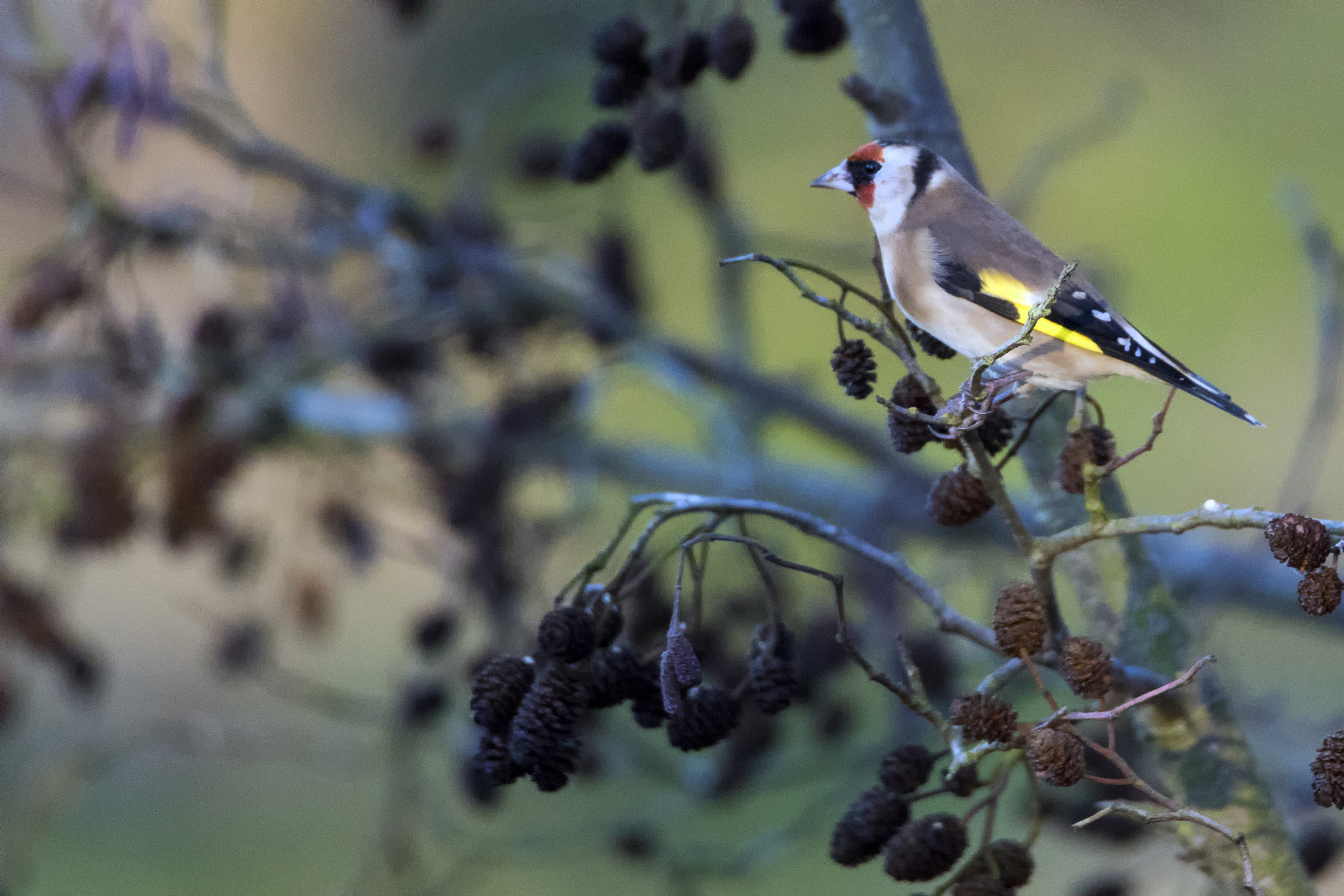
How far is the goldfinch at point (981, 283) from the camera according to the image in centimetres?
33

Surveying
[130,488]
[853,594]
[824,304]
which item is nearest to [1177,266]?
[853,594]

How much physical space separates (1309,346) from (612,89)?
127 centimetres

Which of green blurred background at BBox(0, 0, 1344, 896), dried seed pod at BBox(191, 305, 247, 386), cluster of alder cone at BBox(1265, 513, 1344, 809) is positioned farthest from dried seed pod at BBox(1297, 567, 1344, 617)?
dried seed pod at BBox(191, 305, 247, 386)

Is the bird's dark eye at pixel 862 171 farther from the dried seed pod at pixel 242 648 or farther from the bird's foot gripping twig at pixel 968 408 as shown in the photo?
the dried seed pod at pixel 242 648

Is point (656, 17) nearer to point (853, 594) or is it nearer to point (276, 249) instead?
point (276, 249)

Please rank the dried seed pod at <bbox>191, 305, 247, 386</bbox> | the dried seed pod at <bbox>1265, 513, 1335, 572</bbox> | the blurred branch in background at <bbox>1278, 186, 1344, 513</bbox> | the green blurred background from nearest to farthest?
1. the dried seed pod at <bbox>1265, 513, 1335, 572</bbox>
2. the blurred branch in background at <bbox>1278, 186, 1344, 513</bbox>
3. the dried seed pod at <bbox>191, 305, 247, 386</bbox>
4. the green blurred background

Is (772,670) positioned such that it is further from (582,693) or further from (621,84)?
(621,84)

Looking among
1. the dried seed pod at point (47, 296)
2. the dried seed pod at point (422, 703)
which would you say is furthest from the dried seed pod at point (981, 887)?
the dried seed pod at point (47, 296)

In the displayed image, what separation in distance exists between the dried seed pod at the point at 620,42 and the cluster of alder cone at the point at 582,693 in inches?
7.7

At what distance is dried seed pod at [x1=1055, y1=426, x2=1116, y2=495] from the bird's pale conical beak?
0.11m

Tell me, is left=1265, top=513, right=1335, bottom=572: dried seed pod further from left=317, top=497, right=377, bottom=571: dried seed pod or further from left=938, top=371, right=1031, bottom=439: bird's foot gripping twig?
left=317, top=497, right=377, bottom=571: dried seed pod

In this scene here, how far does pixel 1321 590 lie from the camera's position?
27 cm

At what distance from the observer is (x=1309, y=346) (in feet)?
4.67

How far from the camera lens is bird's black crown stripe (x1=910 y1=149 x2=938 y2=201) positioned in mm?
364
